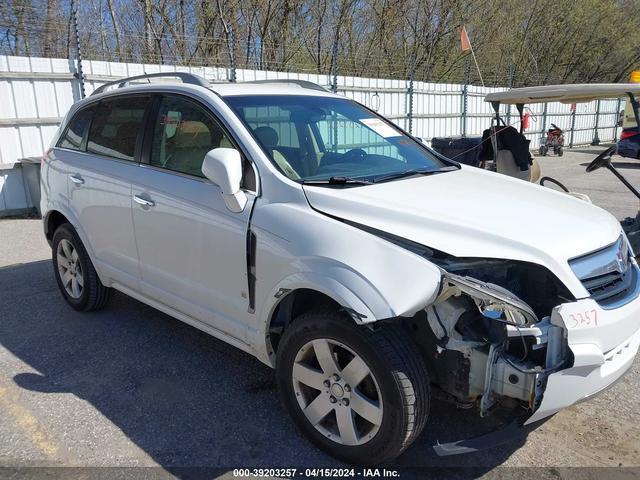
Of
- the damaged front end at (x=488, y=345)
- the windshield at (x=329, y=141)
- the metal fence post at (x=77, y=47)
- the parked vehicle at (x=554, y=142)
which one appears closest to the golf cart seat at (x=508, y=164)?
the windshield at (x=329, y=141)

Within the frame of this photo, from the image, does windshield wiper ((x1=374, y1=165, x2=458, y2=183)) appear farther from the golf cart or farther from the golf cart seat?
the golf cart seat

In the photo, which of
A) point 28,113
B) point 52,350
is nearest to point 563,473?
point 52,350

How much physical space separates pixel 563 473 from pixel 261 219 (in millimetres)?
1960

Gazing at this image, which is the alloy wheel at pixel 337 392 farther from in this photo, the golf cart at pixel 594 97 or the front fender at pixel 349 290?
the golf cart at pixel 594 97

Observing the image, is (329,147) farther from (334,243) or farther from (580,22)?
(580,22)

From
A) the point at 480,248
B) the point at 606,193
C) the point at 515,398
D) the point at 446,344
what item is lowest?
the point at 606,193

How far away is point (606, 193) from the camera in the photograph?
10.6m

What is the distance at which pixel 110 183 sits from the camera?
3908 mm

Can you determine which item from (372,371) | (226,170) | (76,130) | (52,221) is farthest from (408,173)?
(52,221)

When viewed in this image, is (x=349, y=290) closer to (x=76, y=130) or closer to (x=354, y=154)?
(x=354, y=154)

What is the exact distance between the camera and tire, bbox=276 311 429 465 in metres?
2.40

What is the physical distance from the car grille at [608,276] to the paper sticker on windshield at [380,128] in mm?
1710

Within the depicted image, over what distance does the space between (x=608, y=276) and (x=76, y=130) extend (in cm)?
409

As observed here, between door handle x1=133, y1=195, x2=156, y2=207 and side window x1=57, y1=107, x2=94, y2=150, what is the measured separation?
1184mm
